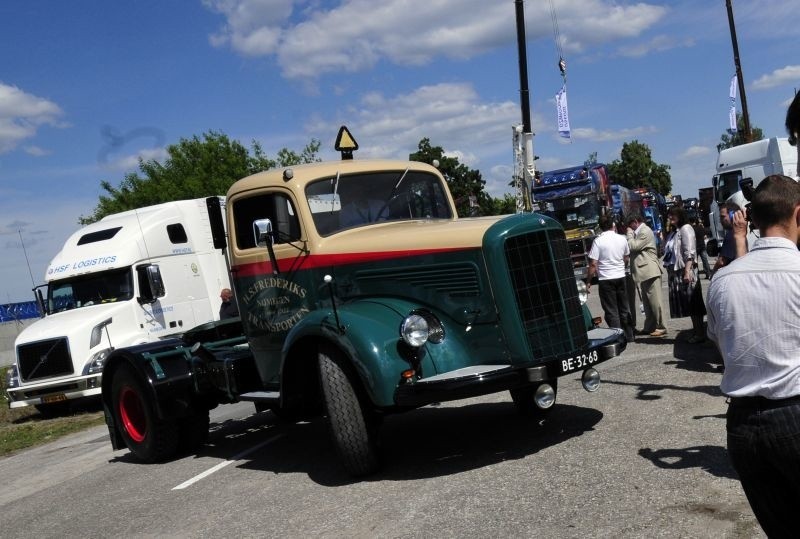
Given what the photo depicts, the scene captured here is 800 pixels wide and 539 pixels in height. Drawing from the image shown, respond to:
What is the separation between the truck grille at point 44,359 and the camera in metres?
14.5

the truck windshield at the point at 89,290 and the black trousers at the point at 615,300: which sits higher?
the truck windshield at the point at 89,290

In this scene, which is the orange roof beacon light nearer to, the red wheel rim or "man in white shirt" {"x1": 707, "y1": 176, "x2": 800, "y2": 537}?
the red wheel rim

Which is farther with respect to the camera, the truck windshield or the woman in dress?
the truck windshield

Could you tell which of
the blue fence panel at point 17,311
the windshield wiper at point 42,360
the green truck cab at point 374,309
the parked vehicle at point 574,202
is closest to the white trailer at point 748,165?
the parked vehicle at point 574,202

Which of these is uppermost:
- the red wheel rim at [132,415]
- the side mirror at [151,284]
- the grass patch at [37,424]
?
the side mirror at [151,284]

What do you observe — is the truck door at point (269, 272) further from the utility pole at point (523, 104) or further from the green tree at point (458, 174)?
the green tree at point (458, 174)

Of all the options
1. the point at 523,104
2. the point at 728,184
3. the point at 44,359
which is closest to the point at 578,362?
the point at 44,359

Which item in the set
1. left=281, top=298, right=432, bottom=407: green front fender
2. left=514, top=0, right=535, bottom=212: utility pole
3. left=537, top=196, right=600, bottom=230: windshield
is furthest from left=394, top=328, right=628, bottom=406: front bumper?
left=537, top=196, right=600, bottom=230: windshield

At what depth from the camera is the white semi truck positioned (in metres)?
14.5

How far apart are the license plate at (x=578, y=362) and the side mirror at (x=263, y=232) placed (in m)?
2.64

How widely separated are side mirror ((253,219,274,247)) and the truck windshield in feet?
27.3

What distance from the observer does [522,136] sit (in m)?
18.5

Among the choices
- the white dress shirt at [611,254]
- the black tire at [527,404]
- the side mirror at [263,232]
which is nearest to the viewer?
the side mirror at [263,232]

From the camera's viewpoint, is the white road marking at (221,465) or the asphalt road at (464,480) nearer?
the asphalt road at (464,480)
